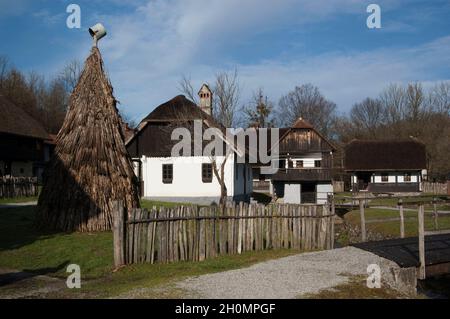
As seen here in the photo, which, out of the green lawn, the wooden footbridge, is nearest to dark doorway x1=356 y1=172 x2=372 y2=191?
the wooden footbridge

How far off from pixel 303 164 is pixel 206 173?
14.8 m

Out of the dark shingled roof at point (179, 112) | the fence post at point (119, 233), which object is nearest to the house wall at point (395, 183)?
the dark shingled roof at point (179, 112)

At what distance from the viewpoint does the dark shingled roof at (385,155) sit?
2028 inches

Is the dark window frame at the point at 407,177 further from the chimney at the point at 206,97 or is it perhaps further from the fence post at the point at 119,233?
the fence post at the point at 119,233

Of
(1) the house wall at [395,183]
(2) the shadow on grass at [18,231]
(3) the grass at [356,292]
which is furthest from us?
(1) the house wall at [395,183]

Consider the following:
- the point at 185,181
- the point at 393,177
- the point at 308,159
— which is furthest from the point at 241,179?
the point at 393,177

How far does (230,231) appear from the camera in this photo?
42.7 ft

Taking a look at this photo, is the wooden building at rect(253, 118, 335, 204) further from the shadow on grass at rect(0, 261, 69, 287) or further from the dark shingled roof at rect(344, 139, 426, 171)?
the shadow on grass at rect(0, 261, 69, 287)

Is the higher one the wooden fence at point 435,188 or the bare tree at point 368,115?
the bare tree at point 368,115

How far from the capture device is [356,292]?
26.9 feet

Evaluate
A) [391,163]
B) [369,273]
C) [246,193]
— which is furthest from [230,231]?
[391,163]

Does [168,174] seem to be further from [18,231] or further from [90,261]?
[90,261]
